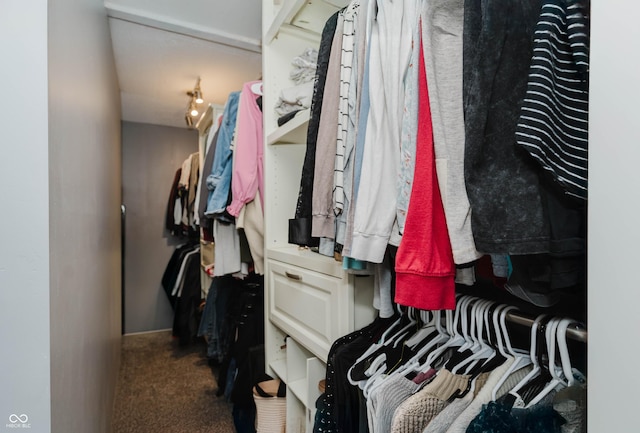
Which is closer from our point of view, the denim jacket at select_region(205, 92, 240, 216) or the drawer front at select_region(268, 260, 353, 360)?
the drawer front at select_region(268, 260, 353, 360)

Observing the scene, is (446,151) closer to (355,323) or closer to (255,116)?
(355,323)

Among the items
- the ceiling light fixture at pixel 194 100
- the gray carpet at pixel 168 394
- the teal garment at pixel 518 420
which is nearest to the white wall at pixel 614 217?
the teal garment at pixel 518 420

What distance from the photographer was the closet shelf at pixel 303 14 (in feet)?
4.16

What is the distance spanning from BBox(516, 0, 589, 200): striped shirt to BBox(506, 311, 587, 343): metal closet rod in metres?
0.27

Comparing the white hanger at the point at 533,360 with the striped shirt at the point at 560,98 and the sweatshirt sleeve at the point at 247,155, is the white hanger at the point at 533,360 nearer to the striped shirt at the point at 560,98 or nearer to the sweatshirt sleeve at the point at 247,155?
the striped shirt at the point at 560,98

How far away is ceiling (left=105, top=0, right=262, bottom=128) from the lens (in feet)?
5.61

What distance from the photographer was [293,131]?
50.6 inches

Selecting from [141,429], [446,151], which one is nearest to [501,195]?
[446,151]

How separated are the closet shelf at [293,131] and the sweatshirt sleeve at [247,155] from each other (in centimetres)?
18

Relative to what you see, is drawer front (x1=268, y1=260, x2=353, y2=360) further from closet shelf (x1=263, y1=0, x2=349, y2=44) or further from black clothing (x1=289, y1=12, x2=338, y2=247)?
closet shelf (x1=263, y1=0, x2=349, y2=44)

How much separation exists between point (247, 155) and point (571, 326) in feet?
4.42

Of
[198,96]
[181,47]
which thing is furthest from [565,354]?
[198,96]

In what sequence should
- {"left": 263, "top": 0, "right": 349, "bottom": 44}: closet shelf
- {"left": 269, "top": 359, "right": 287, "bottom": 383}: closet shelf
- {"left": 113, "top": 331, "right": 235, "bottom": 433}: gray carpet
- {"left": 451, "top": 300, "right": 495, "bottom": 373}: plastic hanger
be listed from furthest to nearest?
{"left": 113, "top": 331, "right": 235, "bottom": 433}: gray carpet → {"left": 269, "top": 359, "right": 287, "bottom": 383}: closet shelf → {"left": 263, "top": 0, "right": 349, "bottom": 44}: closet shelf → {"left": 451, "top": 300, "right": 495, "bottom": 373}: plastic hanger

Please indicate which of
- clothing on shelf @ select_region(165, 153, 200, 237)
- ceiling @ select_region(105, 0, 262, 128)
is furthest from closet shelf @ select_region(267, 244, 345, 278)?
clothing on shelf @ select_region(165, 153, 200, 237)
